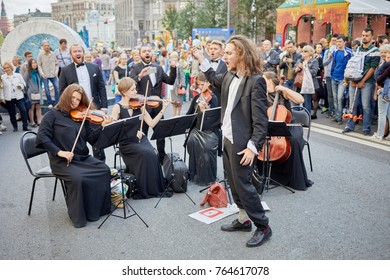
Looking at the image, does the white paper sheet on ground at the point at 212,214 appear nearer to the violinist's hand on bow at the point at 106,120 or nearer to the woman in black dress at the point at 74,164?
the woman in black dress at the point at 74,164

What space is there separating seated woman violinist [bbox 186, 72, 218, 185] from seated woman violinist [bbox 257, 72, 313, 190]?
699mm

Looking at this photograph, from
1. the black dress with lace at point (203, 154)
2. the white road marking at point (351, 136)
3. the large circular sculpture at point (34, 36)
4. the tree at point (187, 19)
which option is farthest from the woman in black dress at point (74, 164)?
the tree at point (187, 19)

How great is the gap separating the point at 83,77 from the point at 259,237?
3.97m

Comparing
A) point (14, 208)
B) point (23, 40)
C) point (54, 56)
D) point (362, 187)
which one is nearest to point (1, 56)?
point (23, 40)

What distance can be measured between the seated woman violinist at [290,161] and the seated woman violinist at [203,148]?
699 mm

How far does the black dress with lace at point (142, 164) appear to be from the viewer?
5312 millimetres

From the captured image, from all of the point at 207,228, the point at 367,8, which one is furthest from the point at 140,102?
the point at 367,8

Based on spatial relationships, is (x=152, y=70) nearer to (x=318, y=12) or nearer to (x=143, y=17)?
(x=318, y=12)

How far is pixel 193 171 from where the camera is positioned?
19.7 feet

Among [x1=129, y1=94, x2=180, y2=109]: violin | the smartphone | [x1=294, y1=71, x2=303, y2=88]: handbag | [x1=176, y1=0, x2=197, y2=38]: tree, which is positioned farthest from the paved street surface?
[x1=176, y1=0, x2=197, y2=38]: tree

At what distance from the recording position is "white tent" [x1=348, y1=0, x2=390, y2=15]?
16906 mm

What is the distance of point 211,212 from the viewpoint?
4875 mm

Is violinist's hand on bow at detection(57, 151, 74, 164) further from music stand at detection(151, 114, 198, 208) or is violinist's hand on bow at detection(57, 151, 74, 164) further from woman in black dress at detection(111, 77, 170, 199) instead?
music stand at detection(151, 114, 198, 208)

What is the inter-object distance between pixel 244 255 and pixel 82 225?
187cm
